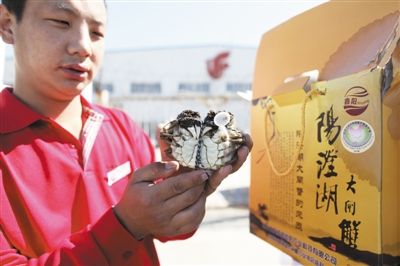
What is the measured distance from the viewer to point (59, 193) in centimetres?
71

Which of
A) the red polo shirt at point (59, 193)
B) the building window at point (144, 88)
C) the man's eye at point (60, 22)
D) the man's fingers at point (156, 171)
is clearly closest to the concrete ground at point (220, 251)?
the red polo shirt at point (59, 193)

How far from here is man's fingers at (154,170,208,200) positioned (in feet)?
1.88

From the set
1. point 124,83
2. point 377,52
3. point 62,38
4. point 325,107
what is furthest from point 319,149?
point 124,83

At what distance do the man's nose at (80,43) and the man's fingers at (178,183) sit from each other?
32cm

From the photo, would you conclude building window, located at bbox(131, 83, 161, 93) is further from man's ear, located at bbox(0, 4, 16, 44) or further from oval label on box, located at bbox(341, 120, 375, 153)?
oval label on box, located at bbox(341, 120, 375, 153)

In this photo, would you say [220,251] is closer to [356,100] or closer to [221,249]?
[221,249]

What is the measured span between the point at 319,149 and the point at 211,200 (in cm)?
317

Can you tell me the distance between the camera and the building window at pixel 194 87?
13977 millimetres

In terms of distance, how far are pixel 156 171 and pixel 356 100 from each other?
0.34 metres

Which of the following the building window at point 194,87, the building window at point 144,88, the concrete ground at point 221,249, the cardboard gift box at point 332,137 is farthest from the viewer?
the building window at point 144,88

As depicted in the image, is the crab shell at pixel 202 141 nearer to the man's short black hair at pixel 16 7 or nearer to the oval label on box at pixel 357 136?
the oval label on box at pixel 357 136

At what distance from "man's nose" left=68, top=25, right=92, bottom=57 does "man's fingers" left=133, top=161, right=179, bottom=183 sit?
0.28m

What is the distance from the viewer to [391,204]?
55cm

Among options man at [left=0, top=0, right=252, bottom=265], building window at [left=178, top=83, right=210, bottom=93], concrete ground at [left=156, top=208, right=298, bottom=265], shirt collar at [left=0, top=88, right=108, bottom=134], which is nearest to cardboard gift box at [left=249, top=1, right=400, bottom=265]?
man at [left=0, top=0, right=252, bottom=265]
